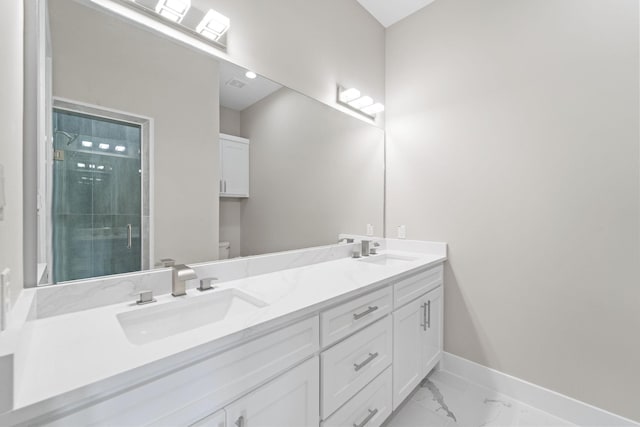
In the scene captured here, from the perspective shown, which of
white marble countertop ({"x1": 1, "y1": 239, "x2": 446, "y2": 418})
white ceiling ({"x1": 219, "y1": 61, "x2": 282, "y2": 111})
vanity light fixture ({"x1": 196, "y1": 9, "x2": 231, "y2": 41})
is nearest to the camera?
white marble countertop ({"x1": 1, "y1": 239, "x2": 446, "y2": 418})

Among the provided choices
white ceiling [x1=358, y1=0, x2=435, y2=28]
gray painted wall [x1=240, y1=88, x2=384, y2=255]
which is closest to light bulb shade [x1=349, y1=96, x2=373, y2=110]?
gray painted wall [x1=240, y1=88, x2=384, y2=255]

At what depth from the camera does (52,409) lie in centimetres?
53

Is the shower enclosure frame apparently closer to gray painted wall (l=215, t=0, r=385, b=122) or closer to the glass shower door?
the glass shower door

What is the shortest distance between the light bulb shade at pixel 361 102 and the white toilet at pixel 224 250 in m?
1.43

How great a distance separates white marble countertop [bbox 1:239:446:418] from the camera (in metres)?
0.56

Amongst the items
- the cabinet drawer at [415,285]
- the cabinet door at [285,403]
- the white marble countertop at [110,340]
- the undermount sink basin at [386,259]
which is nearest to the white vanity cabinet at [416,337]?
the cabinet drawer at [415,285]

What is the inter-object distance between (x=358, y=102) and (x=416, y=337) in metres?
1.70

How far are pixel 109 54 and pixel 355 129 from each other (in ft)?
5.21

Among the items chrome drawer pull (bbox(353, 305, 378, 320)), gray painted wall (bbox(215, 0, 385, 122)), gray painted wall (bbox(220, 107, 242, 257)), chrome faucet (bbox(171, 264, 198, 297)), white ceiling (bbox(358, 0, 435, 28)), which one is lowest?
chrome drawer pull (bbox(353, 305, 378, 320))

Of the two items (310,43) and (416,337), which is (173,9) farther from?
(416,337)

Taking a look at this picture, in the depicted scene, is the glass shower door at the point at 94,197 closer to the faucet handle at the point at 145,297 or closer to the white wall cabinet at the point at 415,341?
the faucet handle at the point at 145,297

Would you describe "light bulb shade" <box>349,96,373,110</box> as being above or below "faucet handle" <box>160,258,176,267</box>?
above

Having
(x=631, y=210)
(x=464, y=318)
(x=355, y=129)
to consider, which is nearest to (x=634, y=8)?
(x=631, y=210)

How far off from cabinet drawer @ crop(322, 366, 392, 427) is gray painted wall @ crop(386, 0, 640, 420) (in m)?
0.89
